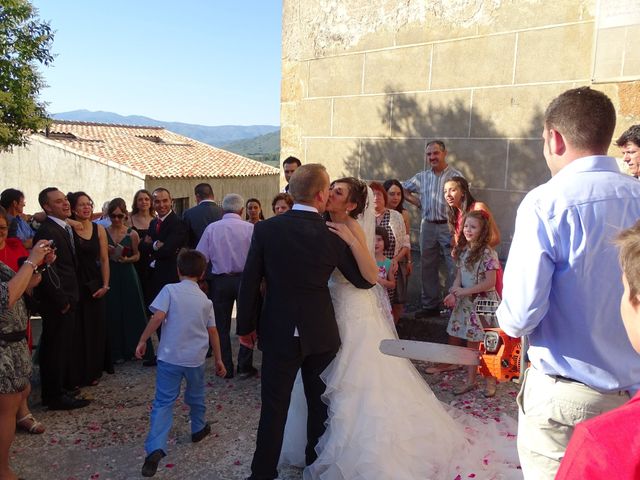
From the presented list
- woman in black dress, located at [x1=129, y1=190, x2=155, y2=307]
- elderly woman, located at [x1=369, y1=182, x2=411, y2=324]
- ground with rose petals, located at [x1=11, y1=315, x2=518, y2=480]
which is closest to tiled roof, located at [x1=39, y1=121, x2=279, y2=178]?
woman in black dress, located at [x1=129, y1=190, x2=155, y2=307]

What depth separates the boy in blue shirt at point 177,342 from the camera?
384cm

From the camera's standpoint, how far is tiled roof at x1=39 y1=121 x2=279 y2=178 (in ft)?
87.3

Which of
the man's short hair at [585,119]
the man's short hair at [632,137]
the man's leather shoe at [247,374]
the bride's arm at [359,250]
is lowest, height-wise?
the man's leather shoe at [247,374]

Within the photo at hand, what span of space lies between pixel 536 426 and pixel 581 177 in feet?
2.94

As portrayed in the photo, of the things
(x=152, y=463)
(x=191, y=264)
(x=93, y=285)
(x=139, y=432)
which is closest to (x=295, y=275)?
(x=191, y=264)

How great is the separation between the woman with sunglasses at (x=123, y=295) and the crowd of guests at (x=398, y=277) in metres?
0.01

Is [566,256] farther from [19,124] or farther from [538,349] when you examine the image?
[19,124]

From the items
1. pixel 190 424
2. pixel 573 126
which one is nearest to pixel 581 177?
pixel 573 126

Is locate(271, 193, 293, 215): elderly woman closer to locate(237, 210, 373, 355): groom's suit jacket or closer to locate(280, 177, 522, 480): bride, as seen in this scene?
locate(280, 177, 522, 480): bride

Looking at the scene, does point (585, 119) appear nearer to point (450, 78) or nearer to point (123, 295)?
point (450, 78)

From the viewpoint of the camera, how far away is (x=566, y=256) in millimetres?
2031

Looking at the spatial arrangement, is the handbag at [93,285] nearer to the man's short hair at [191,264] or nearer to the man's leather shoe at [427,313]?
the man's short hair at [191,264]

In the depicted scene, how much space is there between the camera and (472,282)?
16.4 ft

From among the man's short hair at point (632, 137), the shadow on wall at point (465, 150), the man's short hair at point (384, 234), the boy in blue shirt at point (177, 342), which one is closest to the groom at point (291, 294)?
the boy in blue shirt at point (177, 342)
